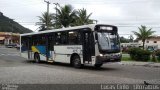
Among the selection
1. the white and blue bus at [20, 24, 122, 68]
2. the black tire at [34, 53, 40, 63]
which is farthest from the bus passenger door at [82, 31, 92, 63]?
the black tire at [34, 53, 40, 63]

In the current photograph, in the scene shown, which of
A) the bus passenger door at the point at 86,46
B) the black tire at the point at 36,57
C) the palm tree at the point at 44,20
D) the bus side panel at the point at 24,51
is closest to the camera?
the bus passenger door at the point at 86,46

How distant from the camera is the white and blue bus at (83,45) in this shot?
1984cm

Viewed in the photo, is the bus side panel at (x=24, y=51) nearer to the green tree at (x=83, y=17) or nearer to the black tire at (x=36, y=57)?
the black tire at (x=36, y=57)

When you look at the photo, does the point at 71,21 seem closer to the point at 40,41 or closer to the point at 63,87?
the point at 40,41

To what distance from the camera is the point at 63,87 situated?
34.7 ft

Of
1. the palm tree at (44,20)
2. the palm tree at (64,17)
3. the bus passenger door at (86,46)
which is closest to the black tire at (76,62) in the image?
the bus passenger door at (86,46)

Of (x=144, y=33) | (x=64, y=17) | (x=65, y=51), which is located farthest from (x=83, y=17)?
(x=65, y=51)

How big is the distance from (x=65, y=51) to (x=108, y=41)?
13.3ft

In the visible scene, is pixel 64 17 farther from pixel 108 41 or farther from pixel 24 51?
pixel 108 41

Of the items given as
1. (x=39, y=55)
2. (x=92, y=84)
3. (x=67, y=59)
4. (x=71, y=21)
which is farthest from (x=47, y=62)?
(x=71, y=21)

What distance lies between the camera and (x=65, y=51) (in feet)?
75.6

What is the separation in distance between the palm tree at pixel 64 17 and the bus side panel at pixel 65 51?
30.3 metres

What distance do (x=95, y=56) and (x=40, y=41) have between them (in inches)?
338

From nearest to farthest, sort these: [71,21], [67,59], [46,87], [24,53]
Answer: [46,87], [67,59], [24,53], [71,21]
